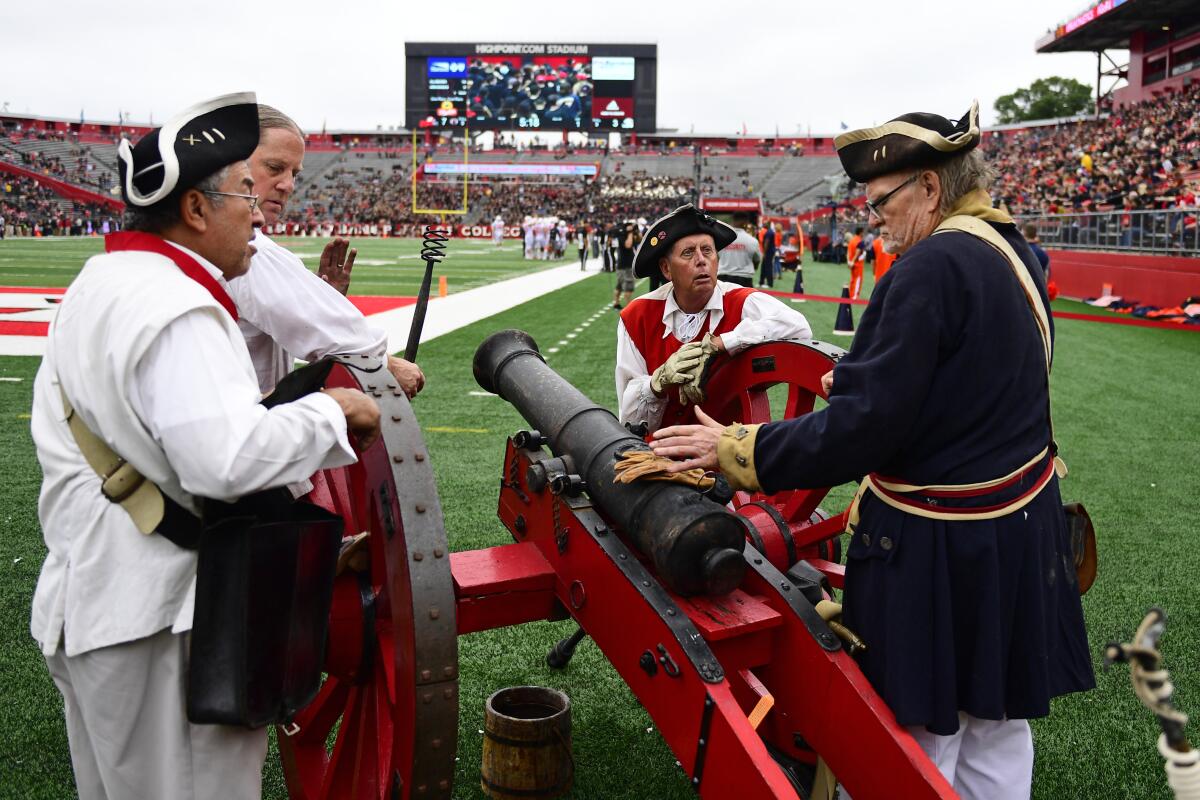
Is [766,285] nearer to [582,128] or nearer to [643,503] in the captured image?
[643,503]

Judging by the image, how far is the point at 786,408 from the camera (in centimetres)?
335

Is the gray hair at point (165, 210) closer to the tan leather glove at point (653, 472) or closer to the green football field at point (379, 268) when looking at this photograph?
the tan leather glove at point (653, 472)

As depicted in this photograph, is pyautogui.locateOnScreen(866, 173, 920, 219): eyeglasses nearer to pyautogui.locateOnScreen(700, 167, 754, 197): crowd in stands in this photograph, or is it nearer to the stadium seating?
the stadium seating

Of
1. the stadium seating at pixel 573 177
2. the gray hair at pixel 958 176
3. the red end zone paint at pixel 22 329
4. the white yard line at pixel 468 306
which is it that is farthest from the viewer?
the stadium seating at pixel 573 177

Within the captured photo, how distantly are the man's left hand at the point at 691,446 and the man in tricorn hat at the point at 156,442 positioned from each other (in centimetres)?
68

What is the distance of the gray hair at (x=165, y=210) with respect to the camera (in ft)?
5.78

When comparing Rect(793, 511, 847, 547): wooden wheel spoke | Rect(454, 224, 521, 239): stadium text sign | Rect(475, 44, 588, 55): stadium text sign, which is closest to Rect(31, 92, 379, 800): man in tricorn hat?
Rect(793, 511, 847, 547): wooden wheel spoke

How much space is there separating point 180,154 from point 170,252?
17 centimetres

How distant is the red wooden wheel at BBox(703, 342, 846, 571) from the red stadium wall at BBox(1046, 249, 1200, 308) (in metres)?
15.6

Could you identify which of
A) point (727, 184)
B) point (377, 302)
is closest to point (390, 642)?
point (377, 302)

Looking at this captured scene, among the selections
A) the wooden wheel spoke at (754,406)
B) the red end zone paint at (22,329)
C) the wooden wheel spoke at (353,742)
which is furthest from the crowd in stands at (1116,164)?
the wooden wheel spoke at (353,742)

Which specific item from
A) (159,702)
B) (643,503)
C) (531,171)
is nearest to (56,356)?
(159,702)

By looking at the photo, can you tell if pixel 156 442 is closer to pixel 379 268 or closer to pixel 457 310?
pixel 457 310

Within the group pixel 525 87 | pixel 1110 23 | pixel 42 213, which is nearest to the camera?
pixel 1110 23
